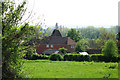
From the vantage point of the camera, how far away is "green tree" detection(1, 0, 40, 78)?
6.39m

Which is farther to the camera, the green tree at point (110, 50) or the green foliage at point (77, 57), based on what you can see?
the green foliage at point (77, 57)

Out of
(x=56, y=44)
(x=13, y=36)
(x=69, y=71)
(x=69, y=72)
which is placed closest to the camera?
(x=13, y=36)

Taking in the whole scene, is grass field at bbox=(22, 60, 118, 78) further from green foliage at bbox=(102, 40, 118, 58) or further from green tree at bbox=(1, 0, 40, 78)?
green foliage at bbox=(102, 40, 118, 58)

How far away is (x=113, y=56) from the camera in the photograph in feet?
109

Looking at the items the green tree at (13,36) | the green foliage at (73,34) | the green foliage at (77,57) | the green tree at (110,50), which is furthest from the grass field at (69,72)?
the green foliage at (73,34)

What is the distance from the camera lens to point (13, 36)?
656 centimetres

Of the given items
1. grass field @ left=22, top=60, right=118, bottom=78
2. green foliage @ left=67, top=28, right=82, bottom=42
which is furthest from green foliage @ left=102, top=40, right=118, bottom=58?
green foliage @ left=67, top=28, right=82, bottom=42

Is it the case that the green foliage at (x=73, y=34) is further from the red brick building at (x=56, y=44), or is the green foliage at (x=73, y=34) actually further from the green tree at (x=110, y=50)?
the green tree at (x=110, y=50)

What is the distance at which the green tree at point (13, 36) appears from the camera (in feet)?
21.0

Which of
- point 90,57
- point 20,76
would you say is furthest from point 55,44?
point 20,76

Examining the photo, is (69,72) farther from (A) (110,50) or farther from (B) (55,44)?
(B) (55,44)

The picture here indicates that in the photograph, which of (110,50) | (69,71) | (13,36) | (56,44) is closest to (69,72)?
(69,71)

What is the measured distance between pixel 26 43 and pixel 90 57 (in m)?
28.2

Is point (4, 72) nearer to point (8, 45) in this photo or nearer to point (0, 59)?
point (0, 59)
